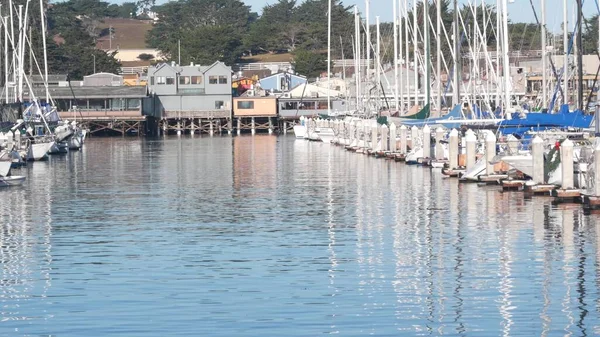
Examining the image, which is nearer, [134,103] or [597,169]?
[597,169]

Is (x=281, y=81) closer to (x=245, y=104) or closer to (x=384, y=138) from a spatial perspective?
(x=245, y=104)

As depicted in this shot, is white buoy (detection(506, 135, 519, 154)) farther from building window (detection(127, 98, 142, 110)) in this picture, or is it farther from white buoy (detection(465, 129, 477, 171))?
building window (detection(127, 98, 142, 110))

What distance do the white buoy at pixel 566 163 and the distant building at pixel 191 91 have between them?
108587 mm

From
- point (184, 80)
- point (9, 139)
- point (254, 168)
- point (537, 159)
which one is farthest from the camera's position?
point (184, 80)

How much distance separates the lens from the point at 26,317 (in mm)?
23547

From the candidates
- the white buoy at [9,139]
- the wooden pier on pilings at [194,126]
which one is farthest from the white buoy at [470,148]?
the wooden pier on pilings at [194,126]

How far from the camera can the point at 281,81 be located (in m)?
170

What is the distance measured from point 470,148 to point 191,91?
99469 mm

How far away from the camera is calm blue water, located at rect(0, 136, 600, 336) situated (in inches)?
898

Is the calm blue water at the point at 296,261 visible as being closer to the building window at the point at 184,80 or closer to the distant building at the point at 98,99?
the distant building at the point at 98,99

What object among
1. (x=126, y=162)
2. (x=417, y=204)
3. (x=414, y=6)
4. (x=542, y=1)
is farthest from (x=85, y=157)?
(x=417, y=204)

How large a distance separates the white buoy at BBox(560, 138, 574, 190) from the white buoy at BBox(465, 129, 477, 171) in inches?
406

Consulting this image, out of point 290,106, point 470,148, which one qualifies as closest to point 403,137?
point 470,148

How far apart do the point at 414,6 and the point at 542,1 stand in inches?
780
